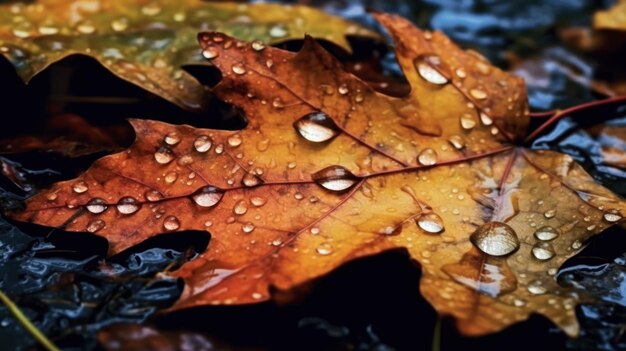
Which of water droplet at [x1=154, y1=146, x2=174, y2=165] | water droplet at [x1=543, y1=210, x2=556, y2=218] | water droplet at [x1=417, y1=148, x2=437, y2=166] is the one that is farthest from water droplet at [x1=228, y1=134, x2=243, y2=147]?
water droplet at [x1=543, y1=210, x2=556, y2=218]

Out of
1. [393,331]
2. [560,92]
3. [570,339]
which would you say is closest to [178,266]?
[393,331]

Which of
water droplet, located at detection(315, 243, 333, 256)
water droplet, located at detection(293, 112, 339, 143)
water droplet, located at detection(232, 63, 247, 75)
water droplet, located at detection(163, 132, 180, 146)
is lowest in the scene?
water droplet, located at detection(315, 243, 333, 256)

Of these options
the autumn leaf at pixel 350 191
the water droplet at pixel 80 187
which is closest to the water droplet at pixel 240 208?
the autumn leaf at pixel 350 191

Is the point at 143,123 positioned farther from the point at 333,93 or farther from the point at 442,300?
the point at 442,300

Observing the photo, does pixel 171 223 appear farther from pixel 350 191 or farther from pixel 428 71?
pixel 428 71

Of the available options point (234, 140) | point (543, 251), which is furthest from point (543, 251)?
point (234, 140)

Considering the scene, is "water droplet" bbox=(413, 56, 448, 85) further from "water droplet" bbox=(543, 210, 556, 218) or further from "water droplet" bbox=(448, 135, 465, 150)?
"water droplet" bbox=(543, 210, 556, 218)
